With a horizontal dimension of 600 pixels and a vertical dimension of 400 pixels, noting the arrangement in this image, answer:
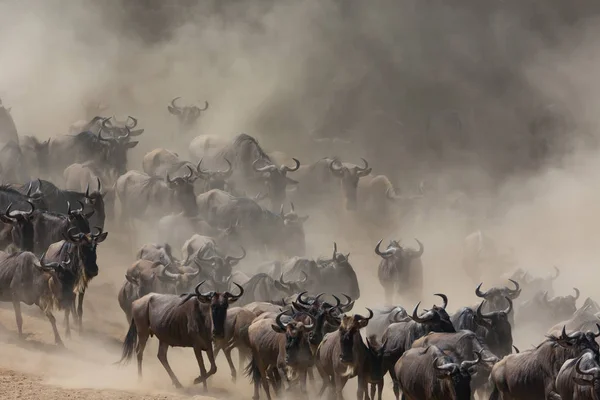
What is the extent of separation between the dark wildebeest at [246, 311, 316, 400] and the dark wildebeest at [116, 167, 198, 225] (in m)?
10.7

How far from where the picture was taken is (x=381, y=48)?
49406 millimetres

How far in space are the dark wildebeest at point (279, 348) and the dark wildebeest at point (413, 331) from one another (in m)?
1.14

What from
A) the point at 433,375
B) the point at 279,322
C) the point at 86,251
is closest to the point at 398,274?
the point at 86,251

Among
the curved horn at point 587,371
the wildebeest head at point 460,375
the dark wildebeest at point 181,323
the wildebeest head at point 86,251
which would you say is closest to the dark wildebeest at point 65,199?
the wildebeest head at point 86,251

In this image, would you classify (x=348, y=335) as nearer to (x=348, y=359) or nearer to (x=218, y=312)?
(x=348, y=359)

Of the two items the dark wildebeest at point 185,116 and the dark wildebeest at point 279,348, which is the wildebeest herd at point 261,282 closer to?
the dark wildebeest at point 279,348

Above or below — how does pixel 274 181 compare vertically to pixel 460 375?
above

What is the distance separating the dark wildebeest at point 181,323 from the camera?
16438mm

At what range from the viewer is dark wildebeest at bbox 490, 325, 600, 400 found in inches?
550

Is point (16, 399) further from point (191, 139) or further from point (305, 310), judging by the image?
point (191, 139)

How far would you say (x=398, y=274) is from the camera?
26188 millimetres

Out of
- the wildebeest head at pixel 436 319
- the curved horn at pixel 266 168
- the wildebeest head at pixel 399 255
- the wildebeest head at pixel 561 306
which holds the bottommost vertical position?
the wildebeest head at pixel 436 319

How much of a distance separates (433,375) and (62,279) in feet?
25.9

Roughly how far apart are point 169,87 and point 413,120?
9.83 meters
